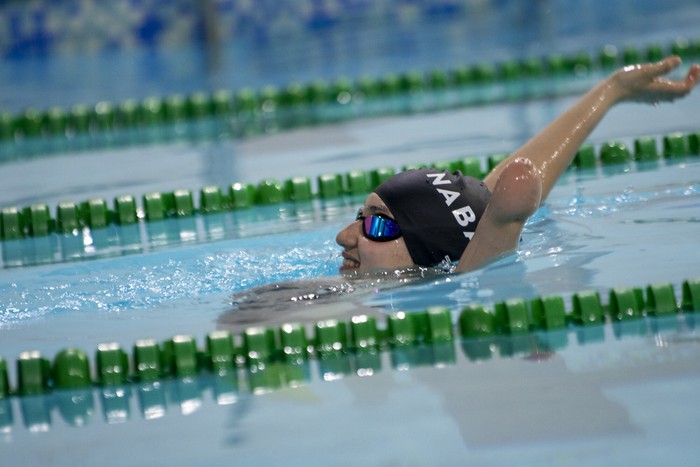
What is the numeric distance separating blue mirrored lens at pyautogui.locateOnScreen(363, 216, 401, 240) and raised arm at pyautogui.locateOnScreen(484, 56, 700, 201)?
1.86ft

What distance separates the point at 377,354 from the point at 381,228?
0.58 m

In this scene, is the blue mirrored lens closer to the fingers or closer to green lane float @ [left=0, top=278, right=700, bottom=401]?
green lane float @ [left=0, top=278, right=700, bottom=401]

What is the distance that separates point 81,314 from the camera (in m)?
3.80

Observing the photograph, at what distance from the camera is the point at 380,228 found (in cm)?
367

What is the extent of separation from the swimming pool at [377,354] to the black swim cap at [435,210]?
11 cm

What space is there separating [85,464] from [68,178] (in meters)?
3.83

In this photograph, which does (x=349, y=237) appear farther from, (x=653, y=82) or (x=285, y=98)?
(x=285, y=98)

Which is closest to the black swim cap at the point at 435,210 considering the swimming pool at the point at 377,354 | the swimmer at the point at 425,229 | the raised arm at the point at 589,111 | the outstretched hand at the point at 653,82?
the swimmer at the point at 425,229

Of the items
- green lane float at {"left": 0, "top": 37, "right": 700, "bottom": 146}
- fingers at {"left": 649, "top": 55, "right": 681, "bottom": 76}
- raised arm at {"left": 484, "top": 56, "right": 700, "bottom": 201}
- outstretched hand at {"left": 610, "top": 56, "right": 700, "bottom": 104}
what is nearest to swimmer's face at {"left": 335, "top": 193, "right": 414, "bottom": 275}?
raised arm at {"left": 484, "top": 56, "right": 700, "bottom": 201}

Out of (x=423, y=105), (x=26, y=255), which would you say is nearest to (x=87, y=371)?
(x=26, y=255)

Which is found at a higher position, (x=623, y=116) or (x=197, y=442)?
(x=623, y=116)

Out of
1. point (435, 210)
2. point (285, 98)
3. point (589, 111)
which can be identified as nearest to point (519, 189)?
point (435, 210)

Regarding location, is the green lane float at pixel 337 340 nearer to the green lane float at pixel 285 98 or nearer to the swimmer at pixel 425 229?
the swimmer at pixel 425 229

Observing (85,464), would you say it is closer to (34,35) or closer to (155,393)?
(155,393)
